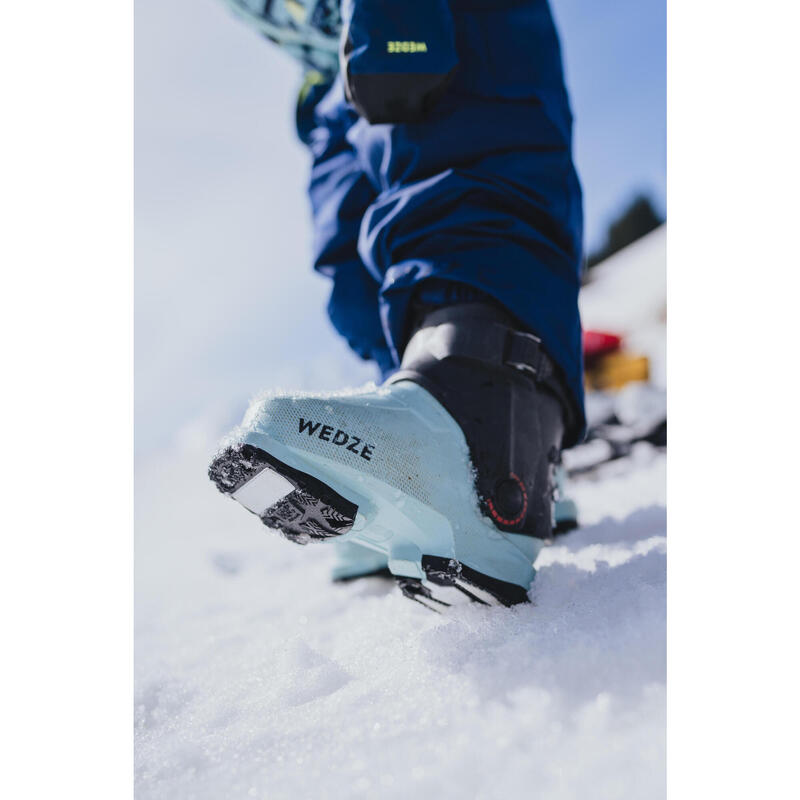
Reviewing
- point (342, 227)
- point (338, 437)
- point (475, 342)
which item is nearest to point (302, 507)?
point (338, 437)

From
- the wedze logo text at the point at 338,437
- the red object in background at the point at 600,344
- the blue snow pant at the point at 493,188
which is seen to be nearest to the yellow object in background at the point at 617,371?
the red object in background at the point at 600,344

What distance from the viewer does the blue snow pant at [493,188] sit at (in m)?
0.59

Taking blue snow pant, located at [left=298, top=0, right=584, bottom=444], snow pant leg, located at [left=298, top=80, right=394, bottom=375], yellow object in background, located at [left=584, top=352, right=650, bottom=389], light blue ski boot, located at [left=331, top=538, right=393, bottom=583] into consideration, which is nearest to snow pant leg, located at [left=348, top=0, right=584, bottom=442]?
blue snow pant, located at [left=298, top=0, right=584, bottom=444]

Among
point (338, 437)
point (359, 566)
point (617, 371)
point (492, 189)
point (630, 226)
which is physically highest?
point (492, 189)

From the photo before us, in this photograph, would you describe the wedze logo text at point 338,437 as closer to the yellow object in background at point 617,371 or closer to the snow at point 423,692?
the snow at point 423,692

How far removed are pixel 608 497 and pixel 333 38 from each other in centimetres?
77

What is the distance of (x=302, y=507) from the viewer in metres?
0.45

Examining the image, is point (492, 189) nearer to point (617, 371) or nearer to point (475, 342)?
point (475, 342)

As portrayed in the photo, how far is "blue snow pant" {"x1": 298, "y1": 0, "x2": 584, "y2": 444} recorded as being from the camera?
1.94 ft

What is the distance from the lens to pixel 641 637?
1.36 feet

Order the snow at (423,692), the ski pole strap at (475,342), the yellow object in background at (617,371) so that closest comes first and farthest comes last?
the snow at (423,692) → the ski pole strap at (475,342) → the yellow object in background at (617,371)

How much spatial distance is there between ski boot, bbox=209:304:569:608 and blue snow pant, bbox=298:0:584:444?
0.03m

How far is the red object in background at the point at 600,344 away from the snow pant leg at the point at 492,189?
66.2 inches

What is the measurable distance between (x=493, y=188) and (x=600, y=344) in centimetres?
179
